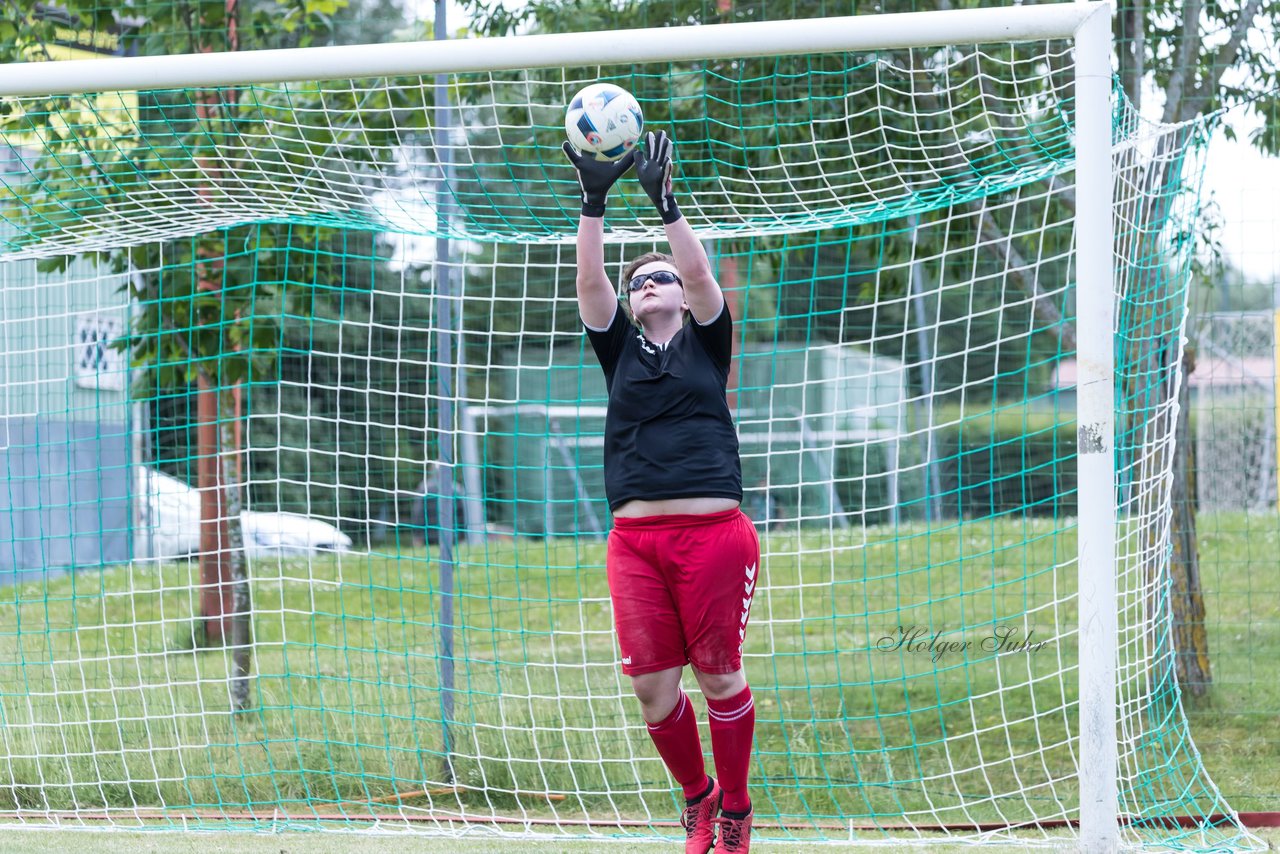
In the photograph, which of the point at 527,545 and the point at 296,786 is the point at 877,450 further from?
the point at 296,786

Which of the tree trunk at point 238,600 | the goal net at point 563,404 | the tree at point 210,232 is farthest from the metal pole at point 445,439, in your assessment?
the tree trunk at point 238,600

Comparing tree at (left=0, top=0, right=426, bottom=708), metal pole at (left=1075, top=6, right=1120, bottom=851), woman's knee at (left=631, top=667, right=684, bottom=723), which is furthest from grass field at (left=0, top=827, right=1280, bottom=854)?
tree at (left=0, top=0, right=426, bottom=708)

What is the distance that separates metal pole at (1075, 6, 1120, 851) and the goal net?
0.05 ft

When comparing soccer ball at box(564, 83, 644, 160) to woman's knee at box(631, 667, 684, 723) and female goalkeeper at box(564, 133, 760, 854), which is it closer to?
female goalkeeper at box(564, 133, 760, 854)

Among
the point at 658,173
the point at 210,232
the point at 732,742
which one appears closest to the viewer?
the point at 658,173

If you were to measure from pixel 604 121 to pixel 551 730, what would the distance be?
2.73 meters

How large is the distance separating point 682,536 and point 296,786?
8.74ft

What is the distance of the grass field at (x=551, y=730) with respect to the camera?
480 centimetres

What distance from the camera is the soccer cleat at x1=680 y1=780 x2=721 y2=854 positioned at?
3.60m

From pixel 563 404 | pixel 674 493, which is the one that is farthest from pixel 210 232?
pixel 674 493

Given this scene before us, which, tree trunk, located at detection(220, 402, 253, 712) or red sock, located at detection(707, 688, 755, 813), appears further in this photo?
tree trunk, located at detection(220, 402, 253, 712)

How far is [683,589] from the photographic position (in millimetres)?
3373

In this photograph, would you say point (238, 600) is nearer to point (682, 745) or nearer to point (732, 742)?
point (682, 745)

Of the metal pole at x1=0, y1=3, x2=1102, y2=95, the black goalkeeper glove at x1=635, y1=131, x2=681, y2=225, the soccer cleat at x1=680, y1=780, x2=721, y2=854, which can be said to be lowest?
the soccer cleat at x1=680, y1=780, x2=721, y2=854
